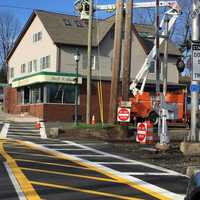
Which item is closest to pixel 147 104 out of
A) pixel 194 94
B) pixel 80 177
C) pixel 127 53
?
pixel 127 53

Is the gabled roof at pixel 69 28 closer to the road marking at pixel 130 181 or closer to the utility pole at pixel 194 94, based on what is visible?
the utility pole at pixel 194 94

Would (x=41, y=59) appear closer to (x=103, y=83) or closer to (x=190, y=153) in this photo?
(x=103, y=83)

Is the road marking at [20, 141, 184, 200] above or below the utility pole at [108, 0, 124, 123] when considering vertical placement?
below

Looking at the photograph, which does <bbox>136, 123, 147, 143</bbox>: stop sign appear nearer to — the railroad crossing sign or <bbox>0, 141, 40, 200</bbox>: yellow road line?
the railroad crossing sign

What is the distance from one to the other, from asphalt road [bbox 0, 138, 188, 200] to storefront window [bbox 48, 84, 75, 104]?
2647 cm

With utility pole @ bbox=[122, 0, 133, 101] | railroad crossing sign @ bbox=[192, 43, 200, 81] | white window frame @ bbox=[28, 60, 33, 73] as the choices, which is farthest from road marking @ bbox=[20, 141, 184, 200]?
white window frame @ bbox=[28, 60, 33, 73]

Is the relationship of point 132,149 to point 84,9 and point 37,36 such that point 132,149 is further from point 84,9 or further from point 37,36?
point 37,36

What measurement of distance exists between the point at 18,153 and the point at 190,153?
5.85 m

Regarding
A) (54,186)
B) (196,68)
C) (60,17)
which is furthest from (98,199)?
(60,17)

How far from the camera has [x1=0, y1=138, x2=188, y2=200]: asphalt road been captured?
38.7 feet

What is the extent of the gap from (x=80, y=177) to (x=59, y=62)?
1456 inches

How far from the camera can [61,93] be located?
48.8m

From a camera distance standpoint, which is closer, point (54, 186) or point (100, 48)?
point (54, 186)

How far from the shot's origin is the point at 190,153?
20141 millimetres
